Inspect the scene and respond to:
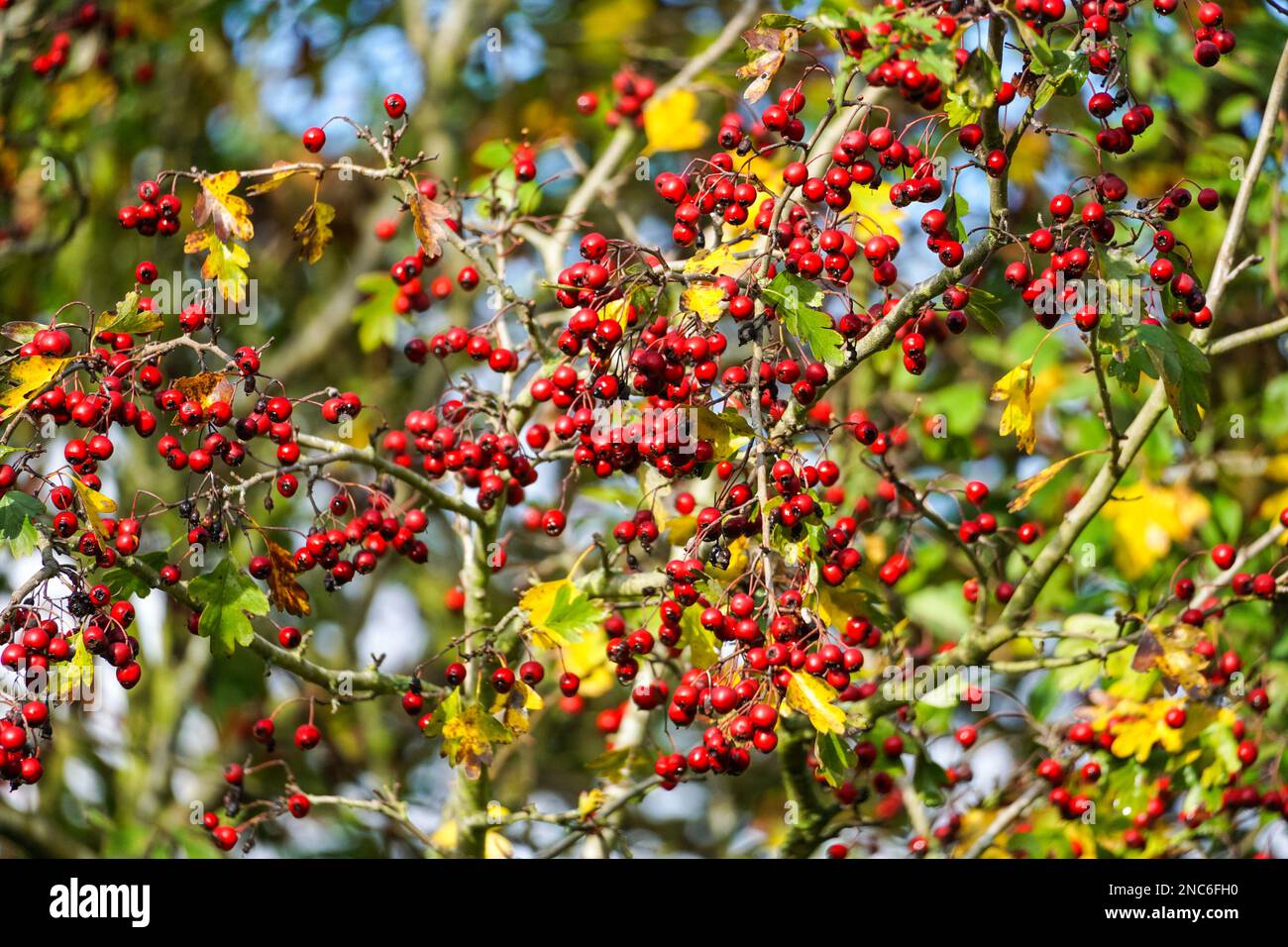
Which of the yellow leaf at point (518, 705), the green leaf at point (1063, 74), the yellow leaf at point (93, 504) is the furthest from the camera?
the yellow leaf at point (518, 705)

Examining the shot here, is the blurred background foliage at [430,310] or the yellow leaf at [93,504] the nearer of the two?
the yellow leaf at [93,504]

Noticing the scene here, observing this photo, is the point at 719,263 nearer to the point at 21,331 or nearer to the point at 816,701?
the point at 816,701

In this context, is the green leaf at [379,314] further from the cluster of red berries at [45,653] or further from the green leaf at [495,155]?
the cluster of red berries at [45,653]

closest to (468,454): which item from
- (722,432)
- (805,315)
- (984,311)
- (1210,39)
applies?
(722,432)

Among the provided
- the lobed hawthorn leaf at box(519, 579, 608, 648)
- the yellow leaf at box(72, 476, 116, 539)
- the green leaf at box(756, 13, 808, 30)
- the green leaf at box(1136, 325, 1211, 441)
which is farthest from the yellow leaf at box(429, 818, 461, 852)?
the green leaf at box(756, 13, 808, 30)

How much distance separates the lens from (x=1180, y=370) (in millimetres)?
3742

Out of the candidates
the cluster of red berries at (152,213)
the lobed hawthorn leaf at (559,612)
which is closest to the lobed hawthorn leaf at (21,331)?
the cluster of red berries at (152,213)

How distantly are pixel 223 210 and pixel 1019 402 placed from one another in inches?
93.5

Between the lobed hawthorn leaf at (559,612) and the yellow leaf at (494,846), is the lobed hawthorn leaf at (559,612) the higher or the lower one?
the higher one

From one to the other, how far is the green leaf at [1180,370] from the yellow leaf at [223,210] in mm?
2521

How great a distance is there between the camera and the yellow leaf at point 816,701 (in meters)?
3.25
